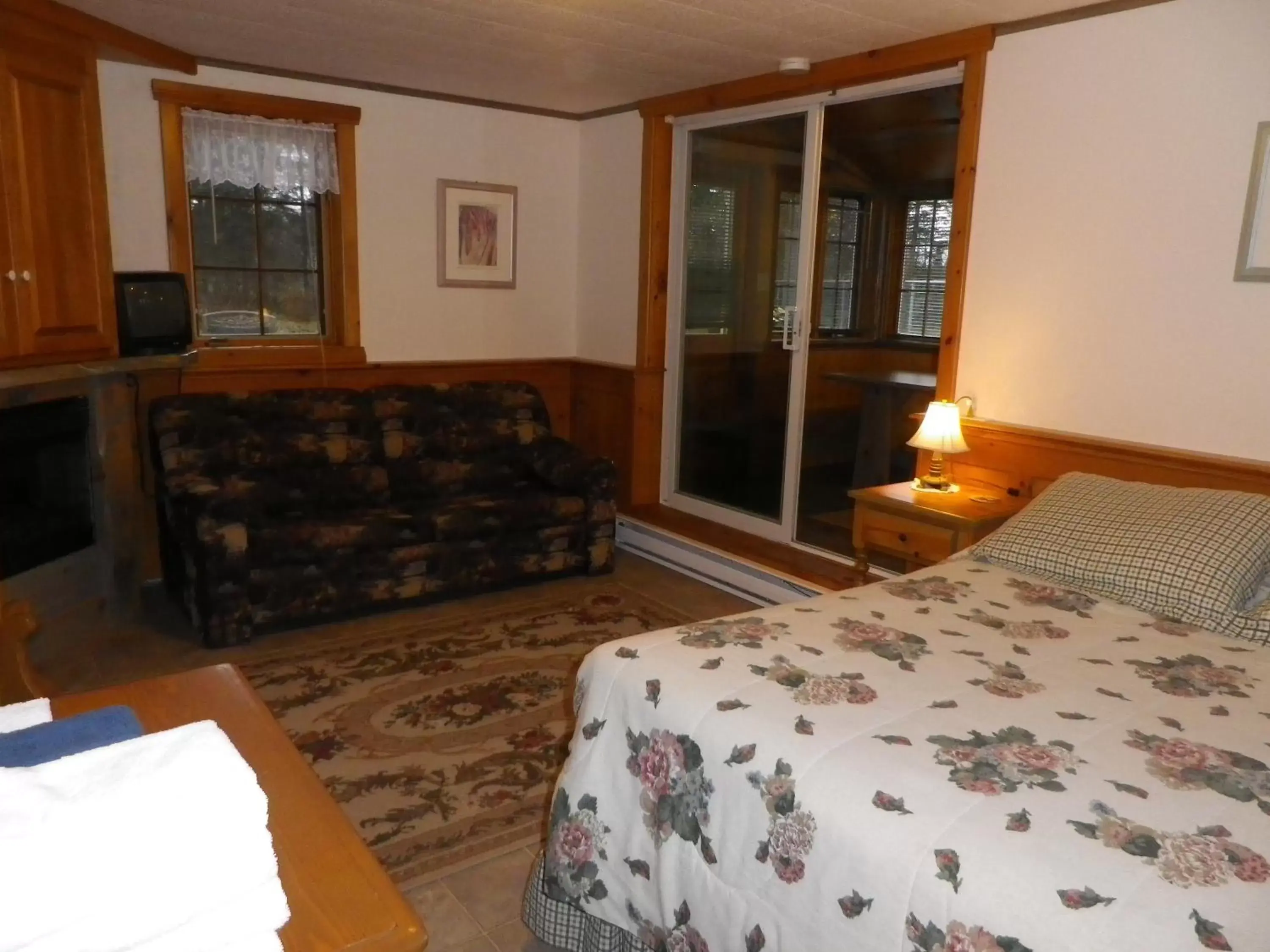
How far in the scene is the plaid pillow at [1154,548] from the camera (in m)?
2.23

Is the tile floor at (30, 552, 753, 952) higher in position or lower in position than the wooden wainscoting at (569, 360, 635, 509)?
lower

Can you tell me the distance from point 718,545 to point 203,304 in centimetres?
271

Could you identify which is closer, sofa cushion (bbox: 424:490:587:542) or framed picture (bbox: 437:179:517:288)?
sofa cushion (bbox: 424:490:587:542)

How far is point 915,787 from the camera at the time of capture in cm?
138

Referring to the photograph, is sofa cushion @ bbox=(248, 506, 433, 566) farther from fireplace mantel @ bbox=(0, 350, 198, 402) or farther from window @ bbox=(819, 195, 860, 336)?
window @ bbox=(819, 195, 860, 336)

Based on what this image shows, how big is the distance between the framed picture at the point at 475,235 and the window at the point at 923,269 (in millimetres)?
2579

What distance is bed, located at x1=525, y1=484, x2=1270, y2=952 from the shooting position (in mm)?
1202

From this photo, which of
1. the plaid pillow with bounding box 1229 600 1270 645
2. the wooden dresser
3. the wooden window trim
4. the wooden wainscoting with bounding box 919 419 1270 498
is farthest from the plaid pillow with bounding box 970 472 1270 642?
the wooden window trim

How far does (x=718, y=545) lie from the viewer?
4562 mm

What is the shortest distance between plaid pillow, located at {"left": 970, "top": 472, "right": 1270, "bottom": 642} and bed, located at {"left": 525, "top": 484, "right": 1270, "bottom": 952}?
0.07m

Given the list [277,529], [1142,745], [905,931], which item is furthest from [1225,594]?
[277,529]

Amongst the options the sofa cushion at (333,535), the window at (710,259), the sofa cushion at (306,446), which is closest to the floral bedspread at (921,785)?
the sofa cushion at (333,535)

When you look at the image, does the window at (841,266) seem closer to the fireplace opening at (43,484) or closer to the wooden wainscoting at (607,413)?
the wooden wainscoting at (607,413)

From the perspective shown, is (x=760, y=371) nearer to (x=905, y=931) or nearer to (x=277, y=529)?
(x=277, y=529)
